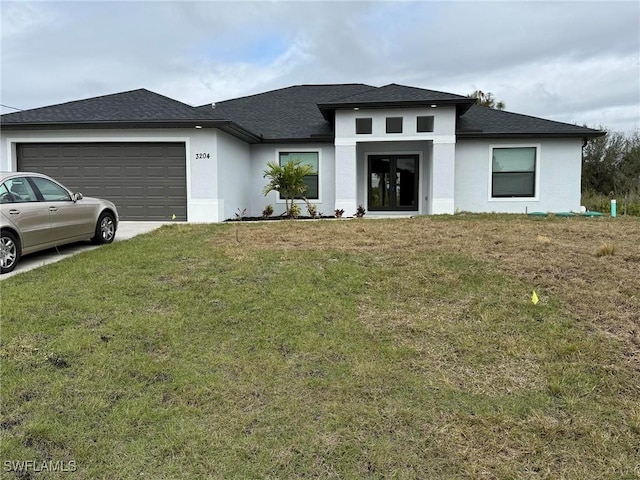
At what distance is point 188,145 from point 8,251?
7118mm

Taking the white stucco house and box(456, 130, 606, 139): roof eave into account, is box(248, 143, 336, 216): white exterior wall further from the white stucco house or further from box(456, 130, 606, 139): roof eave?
box(456, 130, 606, 139): roof eave

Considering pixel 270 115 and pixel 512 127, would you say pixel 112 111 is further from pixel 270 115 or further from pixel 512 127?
pixel 512 127

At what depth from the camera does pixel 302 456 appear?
2.79 metres

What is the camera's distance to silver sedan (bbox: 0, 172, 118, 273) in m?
6.58

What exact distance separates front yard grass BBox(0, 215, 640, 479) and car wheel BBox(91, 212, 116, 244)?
7.24ft

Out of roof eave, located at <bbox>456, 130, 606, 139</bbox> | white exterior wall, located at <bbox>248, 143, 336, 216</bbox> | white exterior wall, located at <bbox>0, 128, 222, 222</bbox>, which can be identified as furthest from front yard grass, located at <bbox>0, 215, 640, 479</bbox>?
white exterior wall, located at <bbox>248, 143, 336, 216</bbox>

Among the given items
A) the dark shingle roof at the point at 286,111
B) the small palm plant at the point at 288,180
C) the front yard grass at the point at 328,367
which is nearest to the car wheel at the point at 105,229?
the front yard grass at the point at 328,367

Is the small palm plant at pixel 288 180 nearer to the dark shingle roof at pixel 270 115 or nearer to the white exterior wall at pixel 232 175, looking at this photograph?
the white exterior wall at pixel 232 175

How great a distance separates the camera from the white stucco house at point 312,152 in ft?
43.0

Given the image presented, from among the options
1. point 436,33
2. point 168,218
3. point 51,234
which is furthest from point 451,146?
point 51,234

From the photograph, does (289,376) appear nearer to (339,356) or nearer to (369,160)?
(339,356)

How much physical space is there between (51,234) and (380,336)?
5.91 metres

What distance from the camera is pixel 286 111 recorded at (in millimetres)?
18797

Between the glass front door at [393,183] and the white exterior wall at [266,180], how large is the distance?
175 cm
